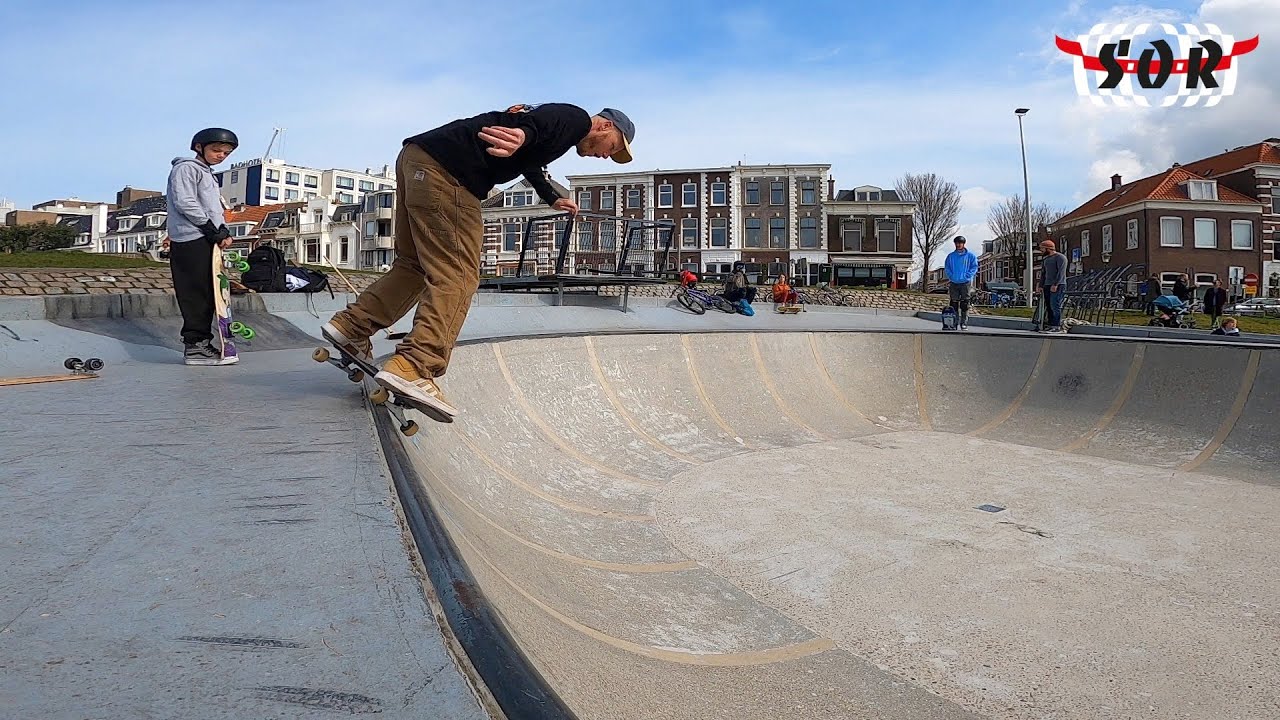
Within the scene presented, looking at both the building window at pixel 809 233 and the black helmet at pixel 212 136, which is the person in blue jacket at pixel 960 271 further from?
Result: the building window at pixel 809 233

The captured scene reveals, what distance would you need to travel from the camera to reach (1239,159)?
45656 mm

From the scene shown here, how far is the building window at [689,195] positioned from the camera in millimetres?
49844

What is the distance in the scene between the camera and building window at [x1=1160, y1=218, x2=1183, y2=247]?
41.9 metres

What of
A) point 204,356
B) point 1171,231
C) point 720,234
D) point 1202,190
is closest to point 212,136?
point 204,356

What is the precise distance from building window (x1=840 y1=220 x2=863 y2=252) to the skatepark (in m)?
41.5

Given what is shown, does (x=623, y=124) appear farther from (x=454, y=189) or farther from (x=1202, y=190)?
(x=1202, y=190)

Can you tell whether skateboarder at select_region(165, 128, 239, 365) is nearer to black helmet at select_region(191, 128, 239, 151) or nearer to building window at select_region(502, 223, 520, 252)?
black helmet at select_region(191, 128, 239, 151)

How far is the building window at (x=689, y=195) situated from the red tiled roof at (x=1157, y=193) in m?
25.1

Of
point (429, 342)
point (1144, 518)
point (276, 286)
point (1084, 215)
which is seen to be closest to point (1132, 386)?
point (1144, 518)

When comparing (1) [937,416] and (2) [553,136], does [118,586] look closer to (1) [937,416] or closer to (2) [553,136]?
(2) [553,136]

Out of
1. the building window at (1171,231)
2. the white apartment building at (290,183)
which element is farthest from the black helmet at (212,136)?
the white apartment building at (290,183)

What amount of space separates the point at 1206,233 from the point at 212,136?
5094 centimetres

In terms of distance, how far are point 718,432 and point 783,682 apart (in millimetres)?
4085

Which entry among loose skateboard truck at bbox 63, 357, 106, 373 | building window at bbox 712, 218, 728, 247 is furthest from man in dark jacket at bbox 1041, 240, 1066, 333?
building window at bbox 712, 218, 728, 247
